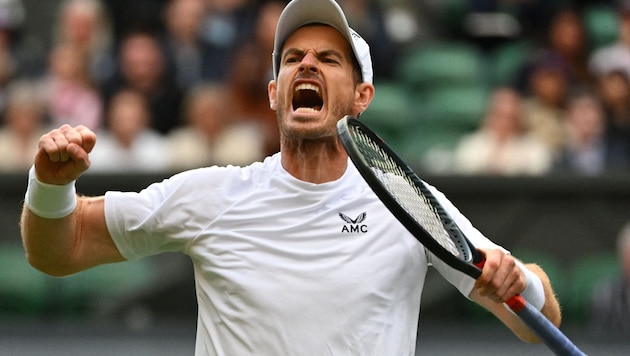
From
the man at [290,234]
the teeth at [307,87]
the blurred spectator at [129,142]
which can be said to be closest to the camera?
the man at [290,234]

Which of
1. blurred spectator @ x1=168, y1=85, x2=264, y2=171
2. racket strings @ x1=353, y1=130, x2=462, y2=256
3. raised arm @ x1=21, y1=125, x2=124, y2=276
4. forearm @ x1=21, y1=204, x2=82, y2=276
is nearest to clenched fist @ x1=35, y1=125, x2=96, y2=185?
raised arm @ x1=21, y1=125, x2=124, y2=276

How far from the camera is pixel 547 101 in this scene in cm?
963

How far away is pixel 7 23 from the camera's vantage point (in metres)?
10.8

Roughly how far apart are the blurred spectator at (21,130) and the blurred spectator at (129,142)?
46 cm

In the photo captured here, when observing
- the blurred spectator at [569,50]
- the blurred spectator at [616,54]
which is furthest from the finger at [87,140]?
the blurred spectator at [616,54]

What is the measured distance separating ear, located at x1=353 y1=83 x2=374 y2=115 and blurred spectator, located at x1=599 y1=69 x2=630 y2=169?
506cm

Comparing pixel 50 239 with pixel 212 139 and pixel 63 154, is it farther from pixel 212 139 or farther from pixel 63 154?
pixel 212 139

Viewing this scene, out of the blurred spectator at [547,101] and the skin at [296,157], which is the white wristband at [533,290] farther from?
the blurred spectator at [547,101]

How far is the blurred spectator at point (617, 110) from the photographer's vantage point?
9141 millimetres

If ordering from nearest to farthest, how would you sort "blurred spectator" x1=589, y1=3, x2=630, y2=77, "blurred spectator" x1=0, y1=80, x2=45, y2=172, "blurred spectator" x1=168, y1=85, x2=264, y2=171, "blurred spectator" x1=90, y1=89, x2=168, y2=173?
"blurred spectator" x1=168, y1=85, x2=264, y2=171
"blurred spectator" x1=90, y1=89, x2=168, y2=173
"blurred spectator" x1=0, y1=80, x2=45, y2=172
"blurred spectator" x1=589, y1=3, x2=630, y2=77

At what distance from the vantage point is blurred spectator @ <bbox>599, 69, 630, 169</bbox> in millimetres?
9141

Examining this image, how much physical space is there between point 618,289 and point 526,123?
1.68 metres

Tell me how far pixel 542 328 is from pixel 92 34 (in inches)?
278

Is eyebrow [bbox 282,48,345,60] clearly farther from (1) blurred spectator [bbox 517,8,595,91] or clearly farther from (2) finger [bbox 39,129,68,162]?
(1) blurred spectator [bbox 517,8,595,91]
